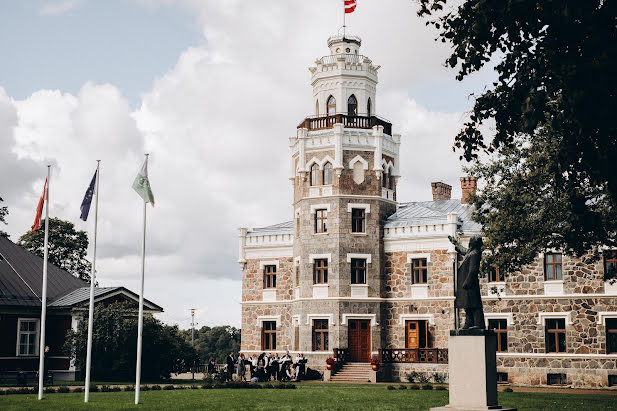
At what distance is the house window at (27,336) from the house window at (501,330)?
70.3 feet

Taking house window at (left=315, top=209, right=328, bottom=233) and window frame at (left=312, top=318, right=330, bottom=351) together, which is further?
house window at (left=315, top=209, right=328, bottom=233)

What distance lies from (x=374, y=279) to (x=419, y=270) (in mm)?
2293

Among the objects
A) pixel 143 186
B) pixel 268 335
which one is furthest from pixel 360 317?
pixel 143 186

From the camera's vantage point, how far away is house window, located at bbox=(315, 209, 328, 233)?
3991cm

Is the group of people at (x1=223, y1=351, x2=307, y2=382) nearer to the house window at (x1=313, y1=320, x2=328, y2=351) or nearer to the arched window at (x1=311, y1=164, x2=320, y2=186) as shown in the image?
the house window at (x1=313, y1=320, x2=328, y2=351)

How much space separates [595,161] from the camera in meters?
14.1

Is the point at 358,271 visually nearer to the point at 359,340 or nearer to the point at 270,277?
the point at 359,340

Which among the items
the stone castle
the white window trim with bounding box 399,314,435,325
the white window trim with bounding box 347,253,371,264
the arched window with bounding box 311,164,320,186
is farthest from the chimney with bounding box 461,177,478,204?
the arched window with bounding box 311,164,320,186

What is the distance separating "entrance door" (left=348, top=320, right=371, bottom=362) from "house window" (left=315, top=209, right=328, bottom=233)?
4.85 meters

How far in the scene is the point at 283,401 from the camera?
2266cm

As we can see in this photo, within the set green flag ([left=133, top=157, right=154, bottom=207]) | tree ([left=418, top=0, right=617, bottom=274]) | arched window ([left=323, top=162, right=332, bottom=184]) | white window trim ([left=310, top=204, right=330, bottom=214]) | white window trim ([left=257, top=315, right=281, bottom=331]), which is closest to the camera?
tree ([left=418, top=0, right=617, bottom=274])

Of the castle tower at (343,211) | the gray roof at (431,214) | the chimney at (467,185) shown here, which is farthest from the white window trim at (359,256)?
the chimney at (467,185)

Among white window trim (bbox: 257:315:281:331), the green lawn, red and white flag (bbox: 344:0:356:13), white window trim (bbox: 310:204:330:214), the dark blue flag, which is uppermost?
red and white flag (bbox: 344:0:356:13)

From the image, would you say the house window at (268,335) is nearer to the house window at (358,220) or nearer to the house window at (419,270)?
the house window at (358,220)
